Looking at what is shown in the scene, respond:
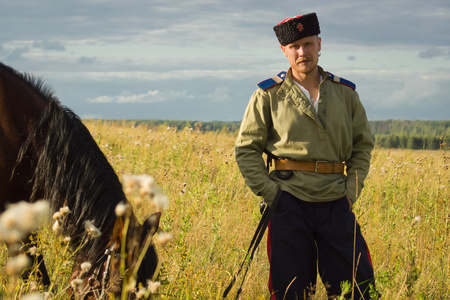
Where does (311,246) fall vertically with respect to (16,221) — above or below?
below

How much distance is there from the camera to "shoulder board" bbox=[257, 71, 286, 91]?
3.51 metres

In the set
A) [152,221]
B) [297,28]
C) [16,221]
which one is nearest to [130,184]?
[16,221]

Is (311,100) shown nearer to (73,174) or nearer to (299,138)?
(299,138)

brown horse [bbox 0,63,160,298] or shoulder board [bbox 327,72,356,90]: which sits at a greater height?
shoulder board [bbox 327,72,356,90]

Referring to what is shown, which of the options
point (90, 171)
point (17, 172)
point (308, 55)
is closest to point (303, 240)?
point (308, 55)

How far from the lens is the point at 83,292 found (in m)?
2.64

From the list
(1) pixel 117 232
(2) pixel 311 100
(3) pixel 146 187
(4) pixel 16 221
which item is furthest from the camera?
(2) pixel 311 100

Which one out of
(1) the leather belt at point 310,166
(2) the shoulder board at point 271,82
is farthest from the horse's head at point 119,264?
(2) the shoulder board at point 271,82

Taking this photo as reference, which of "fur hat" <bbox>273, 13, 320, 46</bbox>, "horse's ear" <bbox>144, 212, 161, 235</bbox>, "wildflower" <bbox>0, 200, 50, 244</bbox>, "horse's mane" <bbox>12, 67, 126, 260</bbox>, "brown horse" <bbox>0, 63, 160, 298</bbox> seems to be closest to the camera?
"wildflower" <bbox>0, 200, 50, 244</bbox>

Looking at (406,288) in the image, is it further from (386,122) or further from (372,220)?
(386,122)

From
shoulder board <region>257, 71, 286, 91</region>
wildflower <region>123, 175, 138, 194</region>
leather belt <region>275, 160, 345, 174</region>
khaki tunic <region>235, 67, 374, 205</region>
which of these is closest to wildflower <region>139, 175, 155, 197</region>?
wildflower <region>123, 175, 138, 194</region>

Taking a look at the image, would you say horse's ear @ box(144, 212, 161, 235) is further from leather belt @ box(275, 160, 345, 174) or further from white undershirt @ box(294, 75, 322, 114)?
white undershirt @ box(294, 75, 322, 114)

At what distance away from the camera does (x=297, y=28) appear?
3439mm

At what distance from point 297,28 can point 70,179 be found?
1.96m
